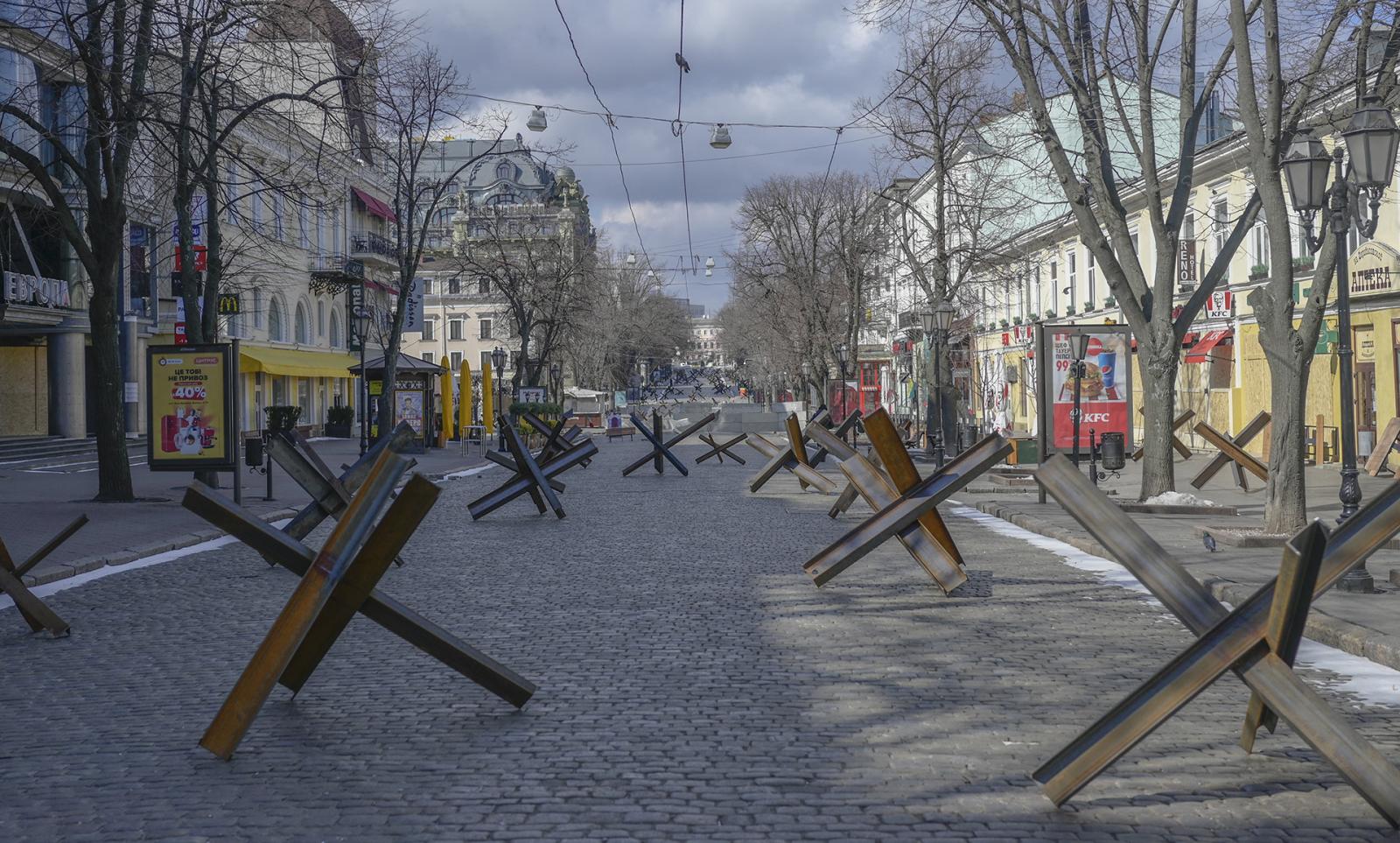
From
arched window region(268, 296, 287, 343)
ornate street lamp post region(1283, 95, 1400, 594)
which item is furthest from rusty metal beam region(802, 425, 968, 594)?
arched window region(268, 296, 287, 343)

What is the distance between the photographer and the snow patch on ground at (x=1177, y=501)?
1609 cm

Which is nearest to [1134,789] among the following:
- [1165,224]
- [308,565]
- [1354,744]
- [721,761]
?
[1354,744]

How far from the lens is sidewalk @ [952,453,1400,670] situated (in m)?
7.80

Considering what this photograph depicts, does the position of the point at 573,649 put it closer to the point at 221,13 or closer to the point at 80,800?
the point at 80,800

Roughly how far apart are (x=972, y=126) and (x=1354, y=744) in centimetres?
2711

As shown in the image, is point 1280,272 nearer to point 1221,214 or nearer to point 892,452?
point 892,452

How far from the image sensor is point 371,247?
56219mm

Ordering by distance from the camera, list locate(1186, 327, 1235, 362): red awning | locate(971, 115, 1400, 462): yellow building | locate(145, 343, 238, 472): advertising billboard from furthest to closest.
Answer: locate(1186, 327, 1235, 362): red awning
locate(971, 115, 1400, 462): yellow building
locate(145, 343, 238, 472): advertising billboard

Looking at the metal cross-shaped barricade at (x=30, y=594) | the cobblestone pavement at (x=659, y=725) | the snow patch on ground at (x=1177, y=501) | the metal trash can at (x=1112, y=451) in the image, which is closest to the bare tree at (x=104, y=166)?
the cobblestone pavement at (x=659, y=725)

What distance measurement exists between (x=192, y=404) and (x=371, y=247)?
3995 cm

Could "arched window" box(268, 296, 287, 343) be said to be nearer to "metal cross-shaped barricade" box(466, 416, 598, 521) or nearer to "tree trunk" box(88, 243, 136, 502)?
"tree trunk" box(88, 243, 136, 502)

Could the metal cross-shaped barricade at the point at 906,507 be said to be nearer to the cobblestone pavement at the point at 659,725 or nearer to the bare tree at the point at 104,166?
the cobblestone pavement at the point at 659,725

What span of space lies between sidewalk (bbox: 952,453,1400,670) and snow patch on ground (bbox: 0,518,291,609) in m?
6.79

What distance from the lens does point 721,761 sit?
5.19 meters
